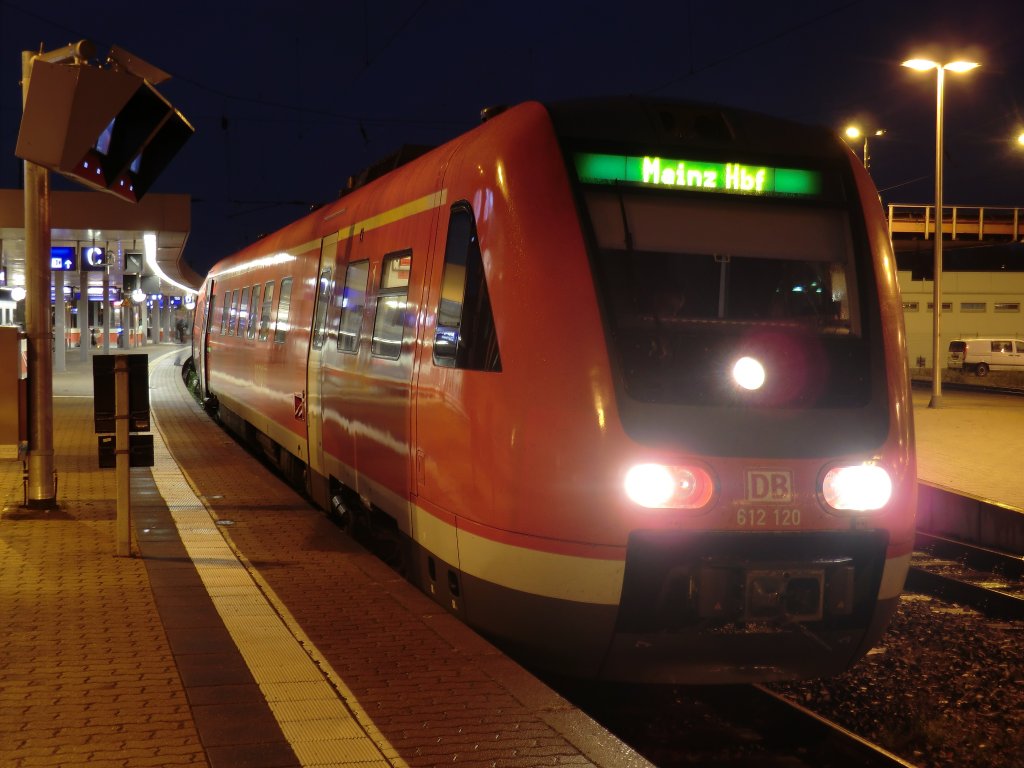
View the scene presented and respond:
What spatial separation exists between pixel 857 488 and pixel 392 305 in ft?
10.4

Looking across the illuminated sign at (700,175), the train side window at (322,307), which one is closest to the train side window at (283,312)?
the train side window at (322,307)

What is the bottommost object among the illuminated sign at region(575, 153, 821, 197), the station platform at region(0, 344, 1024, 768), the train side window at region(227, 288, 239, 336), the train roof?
the station platform at region(0, 344, 1024, 768)

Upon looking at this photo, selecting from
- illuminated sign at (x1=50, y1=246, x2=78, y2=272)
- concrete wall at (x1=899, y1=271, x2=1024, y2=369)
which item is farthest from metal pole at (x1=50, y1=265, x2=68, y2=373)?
concrete wall at (x1=899, y1=271, x2=1024, y2=369)

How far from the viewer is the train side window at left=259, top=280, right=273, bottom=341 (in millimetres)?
12781

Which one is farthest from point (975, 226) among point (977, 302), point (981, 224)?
point (977, 302)

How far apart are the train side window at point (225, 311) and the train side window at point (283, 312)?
5.18 m

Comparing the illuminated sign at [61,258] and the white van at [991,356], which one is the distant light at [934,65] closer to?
the illuminated sign at [61,258]

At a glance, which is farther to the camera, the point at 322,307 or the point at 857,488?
the point at 322,307

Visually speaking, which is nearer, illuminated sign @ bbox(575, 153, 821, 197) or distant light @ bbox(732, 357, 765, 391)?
distant light @ bbox(732, 357, 765, 391)

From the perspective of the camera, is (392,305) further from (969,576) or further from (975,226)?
(975,226)

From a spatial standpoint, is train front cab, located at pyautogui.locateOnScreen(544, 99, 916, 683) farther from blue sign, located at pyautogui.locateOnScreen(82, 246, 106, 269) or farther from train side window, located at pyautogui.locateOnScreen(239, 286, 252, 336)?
blue sign, located at pyautogui.locateOnScreen(82, 246, 106, 269)

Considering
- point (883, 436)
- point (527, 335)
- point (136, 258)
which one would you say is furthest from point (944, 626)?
point (136, 258)

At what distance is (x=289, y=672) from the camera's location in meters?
5.24

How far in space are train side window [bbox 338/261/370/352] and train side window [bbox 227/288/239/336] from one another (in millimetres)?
7463
